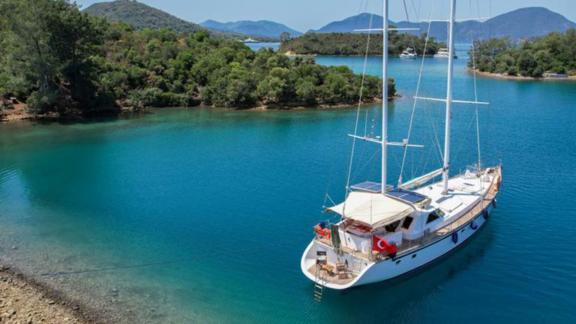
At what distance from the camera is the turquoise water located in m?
22.0

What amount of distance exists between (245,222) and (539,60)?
381ft

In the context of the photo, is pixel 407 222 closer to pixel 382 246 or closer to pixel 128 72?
pixel 382 246

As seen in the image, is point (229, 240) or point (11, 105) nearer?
point (229, 240)

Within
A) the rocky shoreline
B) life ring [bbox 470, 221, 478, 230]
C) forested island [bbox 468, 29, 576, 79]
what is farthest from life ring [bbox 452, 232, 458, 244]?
forested island [bbox 468, 29, 576, 79]

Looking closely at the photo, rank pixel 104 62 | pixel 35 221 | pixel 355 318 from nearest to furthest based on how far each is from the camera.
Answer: pixel 355 318
pixel 35 221
pixel 104 62

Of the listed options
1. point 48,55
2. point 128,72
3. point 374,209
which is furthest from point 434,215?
point 128,72

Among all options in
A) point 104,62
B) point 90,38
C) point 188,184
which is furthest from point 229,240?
→ point 104,62

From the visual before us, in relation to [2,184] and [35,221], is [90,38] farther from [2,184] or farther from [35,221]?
[35,221]

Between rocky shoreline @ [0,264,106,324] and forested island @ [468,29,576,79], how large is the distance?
111m

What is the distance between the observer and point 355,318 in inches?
827

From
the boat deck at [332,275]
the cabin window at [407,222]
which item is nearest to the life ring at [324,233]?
the boat deck at [332,275]

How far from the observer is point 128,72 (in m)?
80.1

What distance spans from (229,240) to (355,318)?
10.5m

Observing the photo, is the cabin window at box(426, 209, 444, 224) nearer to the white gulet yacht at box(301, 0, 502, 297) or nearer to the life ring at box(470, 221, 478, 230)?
the white gulet yacht at box(301, 0, 502, 297)
